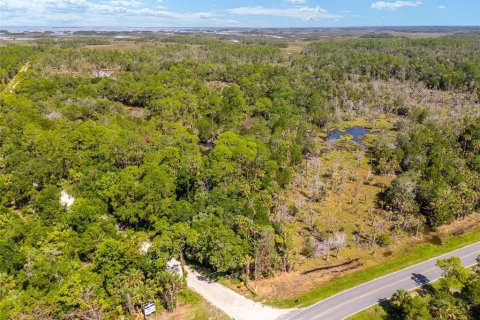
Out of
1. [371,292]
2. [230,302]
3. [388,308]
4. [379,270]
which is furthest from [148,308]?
[379,270]

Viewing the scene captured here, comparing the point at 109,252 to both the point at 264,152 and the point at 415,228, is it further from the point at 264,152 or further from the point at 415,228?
the point at 415,228

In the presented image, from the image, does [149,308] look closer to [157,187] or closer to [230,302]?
[230,302]

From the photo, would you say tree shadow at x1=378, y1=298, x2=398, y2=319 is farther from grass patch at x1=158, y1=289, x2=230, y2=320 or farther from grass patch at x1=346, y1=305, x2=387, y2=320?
grass patch at x1=158, y1=289, x2=230, y2=320

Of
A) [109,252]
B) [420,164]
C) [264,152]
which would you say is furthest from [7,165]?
[420,164]

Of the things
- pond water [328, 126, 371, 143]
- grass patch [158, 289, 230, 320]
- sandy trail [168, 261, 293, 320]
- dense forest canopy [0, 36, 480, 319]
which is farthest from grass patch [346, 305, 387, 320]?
pond water [328, 126, 371, 143]

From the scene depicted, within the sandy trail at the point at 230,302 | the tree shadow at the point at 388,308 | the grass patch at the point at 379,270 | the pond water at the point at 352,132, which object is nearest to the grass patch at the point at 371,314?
the tree shadow at the point at 388,308
